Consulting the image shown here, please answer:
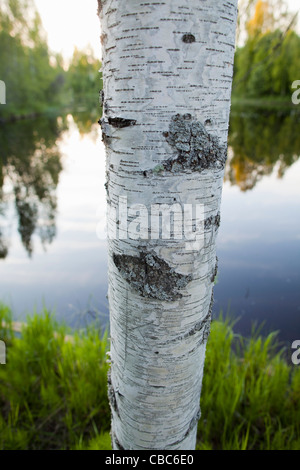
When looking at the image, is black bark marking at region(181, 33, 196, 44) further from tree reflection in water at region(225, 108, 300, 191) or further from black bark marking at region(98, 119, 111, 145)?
tree reflection in water at region(225, 108, 300, 191)

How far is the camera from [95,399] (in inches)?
78.2

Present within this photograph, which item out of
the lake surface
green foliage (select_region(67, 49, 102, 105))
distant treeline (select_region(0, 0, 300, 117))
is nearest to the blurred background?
the lake surface

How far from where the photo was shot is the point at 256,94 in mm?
34812

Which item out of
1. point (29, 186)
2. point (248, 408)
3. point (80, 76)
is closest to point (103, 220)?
point (248, 408)

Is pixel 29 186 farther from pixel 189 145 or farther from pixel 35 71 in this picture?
pixel 35 71

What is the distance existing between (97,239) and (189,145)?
5.45m

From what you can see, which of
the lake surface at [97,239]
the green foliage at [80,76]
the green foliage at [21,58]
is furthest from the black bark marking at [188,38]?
the green foliage at [80,76]

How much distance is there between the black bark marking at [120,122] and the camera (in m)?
0.60

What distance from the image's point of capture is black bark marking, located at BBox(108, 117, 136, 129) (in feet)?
1.97

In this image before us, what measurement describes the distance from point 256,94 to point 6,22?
2679 centimetres

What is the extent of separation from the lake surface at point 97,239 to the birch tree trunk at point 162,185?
297 mm

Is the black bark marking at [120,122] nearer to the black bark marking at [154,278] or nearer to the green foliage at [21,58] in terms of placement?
the black bark marking at [154,278]

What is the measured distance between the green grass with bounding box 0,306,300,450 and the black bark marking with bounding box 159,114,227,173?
1.58 meters

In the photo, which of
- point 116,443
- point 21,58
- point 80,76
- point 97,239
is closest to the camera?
point 116,443
